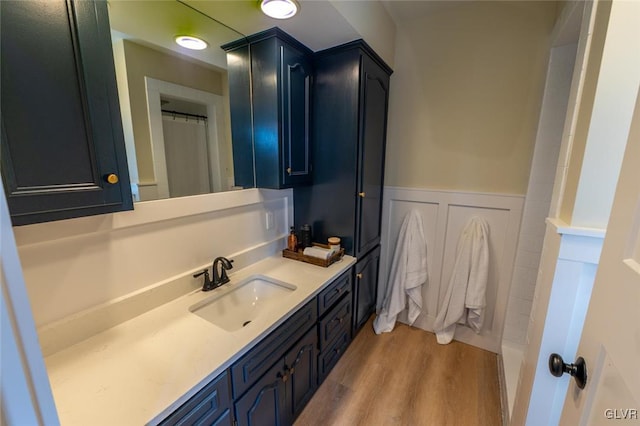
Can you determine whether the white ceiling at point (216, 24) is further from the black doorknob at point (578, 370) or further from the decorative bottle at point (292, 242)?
the black doorknob at point (578, 370)

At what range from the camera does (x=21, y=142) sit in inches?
25.8

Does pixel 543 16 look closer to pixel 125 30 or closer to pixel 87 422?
pixel 125 30

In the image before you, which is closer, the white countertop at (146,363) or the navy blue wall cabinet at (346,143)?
the white countertop at (146,363)

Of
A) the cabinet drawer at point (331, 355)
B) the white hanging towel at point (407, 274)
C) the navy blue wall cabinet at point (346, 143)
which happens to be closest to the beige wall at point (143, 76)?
the navy blue wall cabinet at point (346, 143)

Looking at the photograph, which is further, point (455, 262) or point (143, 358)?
point (455, 262)

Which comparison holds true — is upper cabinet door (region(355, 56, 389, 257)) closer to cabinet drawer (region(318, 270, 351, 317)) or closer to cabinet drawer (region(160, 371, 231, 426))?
cabinet drawer (region(318, 270, 351, 317))

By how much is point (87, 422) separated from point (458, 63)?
2.60 m

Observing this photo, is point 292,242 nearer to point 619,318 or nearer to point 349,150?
point 349,150

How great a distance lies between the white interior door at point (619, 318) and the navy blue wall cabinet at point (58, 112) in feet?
4.30

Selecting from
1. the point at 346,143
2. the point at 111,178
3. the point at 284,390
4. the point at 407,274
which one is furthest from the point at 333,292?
the point at 111,178

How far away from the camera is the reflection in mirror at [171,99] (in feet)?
3.54

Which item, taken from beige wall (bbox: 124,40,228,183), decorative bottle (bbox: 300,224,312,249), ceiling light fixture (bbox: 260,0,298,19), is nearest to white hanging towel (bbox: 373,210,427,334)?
decorative bottle (bbox: 300,224,312,249)

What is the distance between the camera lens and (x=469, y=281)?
78.0 inches

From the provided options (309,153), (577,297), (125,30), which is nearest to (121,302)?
(125,30)
